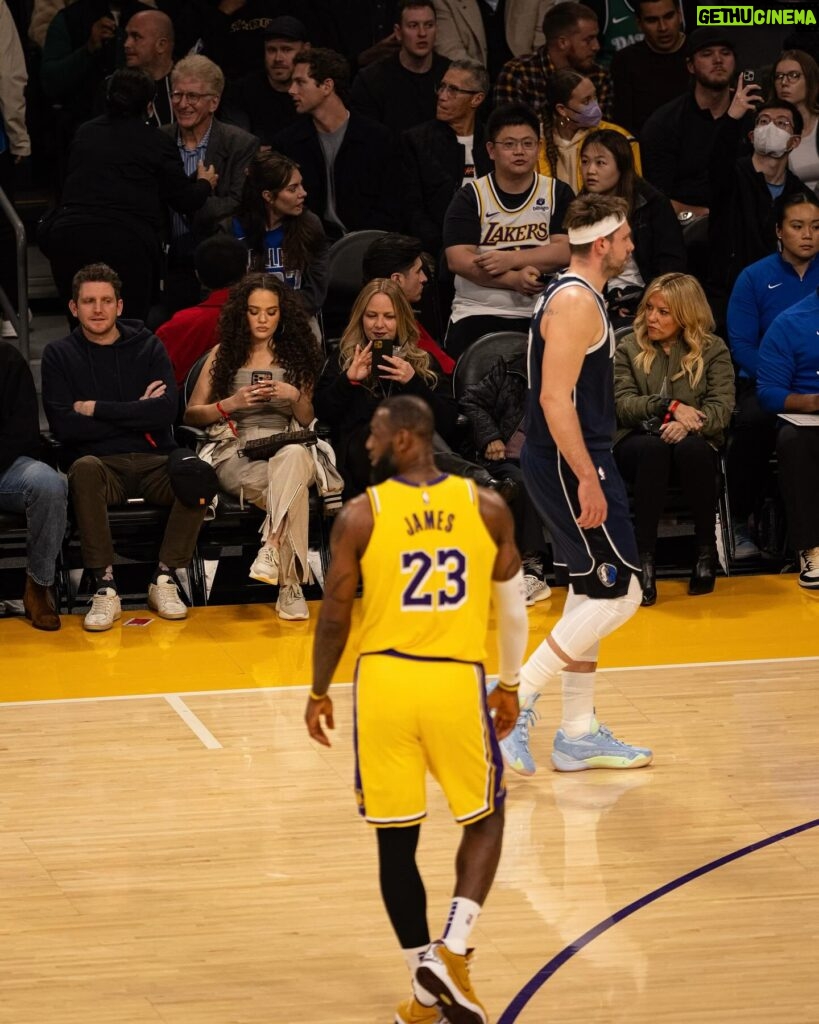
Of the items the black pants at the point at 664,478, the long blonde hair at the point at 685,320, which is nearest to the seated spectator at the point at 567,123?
the long blonde hair at the point at 685,320

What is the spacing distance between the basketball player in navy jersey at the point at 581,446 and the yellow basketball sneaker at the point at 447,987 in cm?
192

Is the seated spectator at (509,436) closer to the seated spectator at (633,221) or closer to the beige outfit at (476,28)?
the seated spectator at (633,221)

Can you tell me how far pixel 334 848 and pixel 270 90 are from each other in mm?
6285

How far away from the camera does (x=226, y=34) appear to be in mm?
11188

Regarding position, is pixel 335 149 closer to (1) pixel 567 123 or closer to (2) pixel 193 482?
(1) pixel 567 123

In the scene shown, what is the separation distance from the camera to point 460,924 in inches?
173

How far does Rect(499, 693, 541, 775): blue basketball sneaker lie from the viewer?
6.34 metres

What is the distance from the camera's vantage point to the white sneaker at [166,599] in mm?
8281

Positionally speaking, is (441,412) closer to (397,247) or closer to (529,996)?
(397,247)

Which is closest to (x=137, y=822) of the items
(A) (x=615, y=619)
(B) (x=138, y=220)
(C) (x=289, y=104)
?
(A) (x=615, y=619)

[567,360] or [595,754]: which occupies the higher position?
[567,360]

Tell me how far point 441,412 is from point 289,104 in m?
3.15

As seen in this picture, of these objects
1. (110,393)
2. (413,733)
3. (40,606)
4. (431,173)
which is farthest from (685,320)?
(413,733)

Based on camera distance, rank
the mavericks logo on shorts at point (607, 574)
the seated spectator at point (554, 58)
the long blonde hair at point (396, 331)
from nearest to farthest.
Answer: the mavericks logo on shorts at point (607, 574) < the long blonde hair at point (396, 331) < the seated spectator at point (554, 58)
